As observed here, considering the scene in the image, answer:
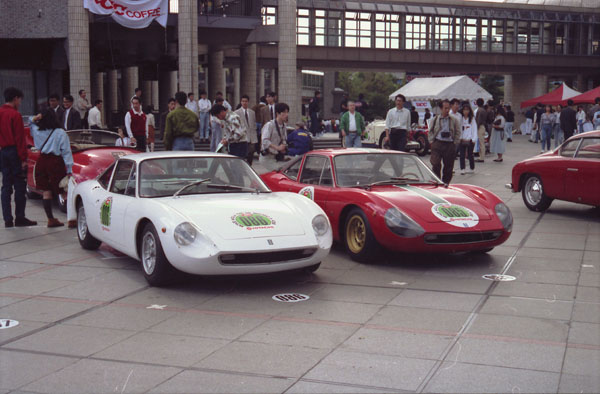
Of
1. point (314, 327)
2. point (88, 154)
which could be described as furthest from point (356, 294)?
point (88, 154)

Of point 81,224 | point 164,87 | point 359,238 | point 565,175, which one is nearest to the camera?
point 359,238

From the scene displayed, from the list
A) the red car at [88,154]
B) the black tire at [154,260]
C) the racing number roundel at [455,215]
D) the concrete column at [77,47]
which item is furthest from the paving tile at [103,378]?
the concrete column at [77,47]

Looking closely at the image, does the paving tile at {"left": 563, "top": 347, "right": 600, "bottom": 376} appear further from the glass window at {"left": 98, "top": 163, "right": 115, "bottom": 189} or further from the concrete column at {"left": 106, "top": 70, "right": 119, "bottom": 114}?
the concrete column at {"left": 106, "top": 70, "right": 119, "bottom": 114}

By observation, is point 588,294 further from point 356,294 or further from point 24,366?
point 24,366

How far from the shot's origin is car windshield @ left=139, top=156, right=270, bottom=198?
7.38m

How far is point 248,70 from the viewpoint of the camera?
32.1m

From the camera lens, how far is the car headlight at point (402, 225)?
739cm

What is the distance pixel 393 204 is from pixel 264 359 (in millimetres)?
3326

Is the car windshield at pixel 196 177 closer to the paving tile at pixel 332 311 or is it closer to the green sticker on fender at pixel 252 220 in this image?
the green sticker on fender at pixel 252 220

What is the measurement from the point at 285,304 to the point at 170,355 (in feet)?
5.02

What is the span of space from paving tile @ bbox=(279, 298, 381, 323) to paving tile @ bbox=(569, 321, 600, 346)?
58.4 inches

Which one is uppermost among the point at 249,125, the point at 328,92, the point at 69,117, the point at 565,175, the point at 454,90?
the point at 328,92

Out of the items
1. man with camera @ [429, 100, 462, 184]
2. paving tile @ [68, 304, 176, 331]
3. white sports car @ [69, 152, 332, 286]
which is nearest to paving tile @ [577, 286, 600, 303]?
white sports car @ [69, 152, 332, 286]

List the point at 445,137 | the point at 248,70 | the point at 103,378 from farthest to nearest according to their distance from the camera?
the point at 248,70 < the point at 445,137 < the point at 103,378
